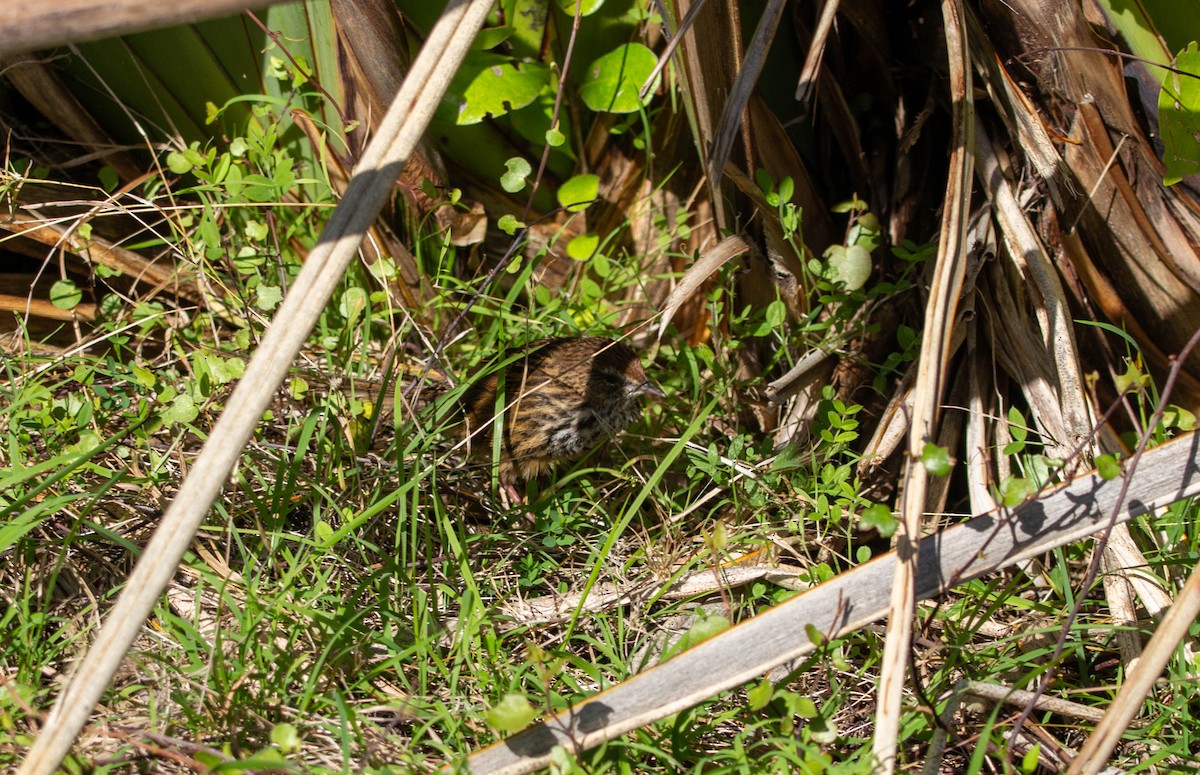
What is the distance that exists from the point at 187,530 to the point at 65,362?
193 cm

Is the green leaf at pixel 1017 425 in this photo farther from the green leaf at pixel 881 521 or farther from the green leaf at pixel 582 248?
the green leaf at pixel 582 248

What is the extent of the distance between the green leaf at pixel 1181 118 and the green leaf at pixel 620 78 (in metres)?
1.62

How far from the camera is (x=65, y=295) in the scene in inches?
144

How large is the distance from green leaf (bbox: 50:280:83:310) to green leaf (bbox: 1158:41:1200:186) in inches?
144

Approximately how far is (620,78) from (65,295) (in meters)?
2.15

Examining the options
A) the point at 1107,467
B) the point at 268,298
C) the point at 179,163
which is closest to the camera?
the point at 1107,467

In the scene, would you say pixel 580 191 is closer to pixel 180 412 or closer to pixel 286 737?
pixel 180 412

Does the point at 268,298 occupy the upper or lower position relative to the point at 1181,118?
upper

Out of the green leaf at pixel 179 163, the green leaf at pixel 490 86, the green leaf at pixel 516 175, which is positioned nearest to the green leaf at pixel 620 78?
the green leaf at pixel 490 86

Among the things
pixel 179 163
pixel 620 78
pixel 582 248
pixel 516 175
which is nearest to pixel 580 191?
pixel 582 248

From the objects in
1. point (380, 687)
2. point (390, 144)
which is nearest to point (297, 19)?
point (390, 144)

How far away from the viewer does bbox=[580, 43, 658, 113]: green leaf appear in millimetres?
3561

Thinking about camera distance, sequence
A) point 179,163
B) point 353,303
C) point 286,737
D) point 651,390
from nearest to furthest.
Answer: point 286,737
point 179,163
point 353,303
point 651,390

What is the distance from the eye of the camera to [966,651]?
9.49ft
